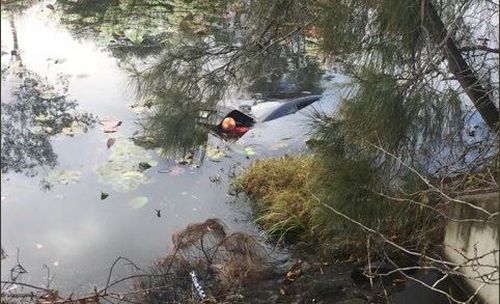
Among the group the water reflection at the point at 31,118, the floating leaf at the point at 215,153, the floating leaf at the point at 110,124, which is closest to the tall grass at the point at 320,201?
the floating leaf at the point at 215,153

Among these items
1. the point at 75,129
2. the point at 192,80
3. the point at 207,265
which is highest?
the point at 192,80

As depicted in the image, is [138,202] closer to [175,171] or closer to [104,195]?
[104,195]

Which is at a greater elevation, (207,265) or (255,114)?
(255,114)

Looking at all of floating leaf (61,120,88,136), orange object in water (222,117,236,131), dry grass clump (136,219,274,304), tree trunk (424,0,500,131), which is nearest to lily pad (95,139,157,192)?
floating leaf (61,120,88,136)

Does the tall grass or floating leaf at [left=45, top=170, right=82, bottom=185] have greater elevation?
the tall grass

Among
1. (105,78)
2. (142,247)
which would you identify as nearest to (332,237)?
(142,247)

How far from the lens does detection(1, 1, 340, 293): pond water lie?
399 centimetres

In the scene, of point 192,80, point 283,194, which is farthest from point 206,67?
point 283,194

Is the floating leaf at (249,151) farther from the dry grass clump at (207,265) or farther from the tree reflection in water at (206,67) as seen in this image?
the dry grass clump at (207,265)

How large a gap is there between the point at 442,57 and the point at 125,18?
5.33 metres

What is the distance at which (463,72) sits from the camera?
9.72 feet

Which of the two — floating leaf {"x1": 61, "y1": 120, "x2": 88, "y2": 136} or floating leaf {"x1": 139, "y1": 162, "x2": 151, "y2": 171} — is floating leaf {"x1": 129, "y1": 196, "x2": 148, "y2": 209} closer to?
floating leaf {"x1": 139, "y1": 162, "x2": 151, "y2": 171}

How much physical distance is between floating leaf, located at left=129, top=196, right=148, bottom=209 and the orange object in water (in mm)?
995

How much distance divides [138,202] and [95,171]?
575 mm
